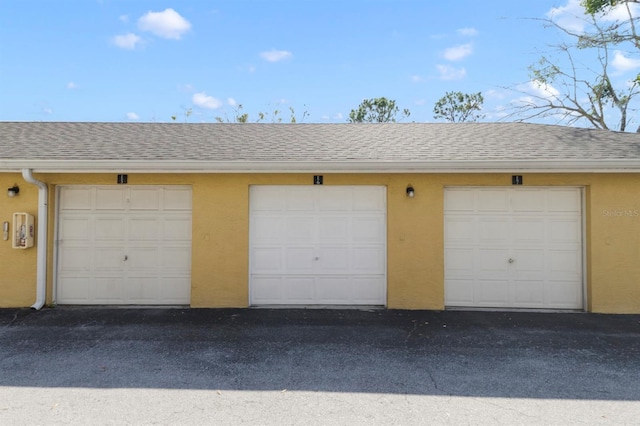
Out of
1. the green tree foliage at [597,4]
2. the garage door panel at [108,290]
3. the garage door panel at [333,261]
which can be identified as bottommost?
the garage door panel at [108,290]

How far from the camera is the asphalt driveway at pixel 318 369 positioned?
3375 mm

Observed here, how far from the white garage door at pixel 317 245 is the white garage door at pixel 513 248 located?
137 cm

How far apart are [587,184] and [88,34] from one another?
1843 cm

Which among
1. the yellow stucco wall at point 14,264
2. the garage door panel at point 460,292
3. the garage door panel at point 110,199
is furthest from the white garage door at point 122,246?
the garage door panel at point 460,292

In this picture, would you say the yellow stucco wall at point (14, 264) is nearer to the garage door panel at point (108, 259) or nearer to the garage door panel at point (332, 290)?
the garage door panel at point (108, 259)

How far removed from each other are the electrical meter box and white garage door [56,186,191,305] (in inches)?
18.3

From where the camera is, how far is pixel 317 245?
7.13 m

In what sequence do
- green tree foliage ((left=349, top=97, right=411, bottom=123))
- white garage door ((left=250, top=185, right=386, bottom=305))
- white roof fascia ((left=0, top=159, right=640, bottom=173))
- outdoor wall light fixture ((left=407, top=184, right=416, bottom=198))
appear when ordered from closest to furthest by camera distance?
white roof fascia ((left=0, top=159, right=640, bottom=173)), outdoor wall light fixture ((left=407, top=184, right=416, bottom=198)), white garage door ((left=250, top=185, right=386, bottom=305)), green tree foliage ((left=349, top=97, right=411, bottom=123))

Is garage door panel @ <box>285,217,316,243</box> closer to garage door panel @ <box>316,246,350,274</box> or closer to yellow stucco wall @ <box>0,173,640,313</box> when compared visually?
garage door panel @ <box>316,246,350,274</box>

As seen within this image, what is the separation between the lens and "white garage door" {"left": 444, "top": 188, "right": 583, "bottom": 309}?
6973mm

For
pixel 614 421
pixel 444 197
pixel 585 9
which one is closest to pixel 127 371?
pixel 614 421

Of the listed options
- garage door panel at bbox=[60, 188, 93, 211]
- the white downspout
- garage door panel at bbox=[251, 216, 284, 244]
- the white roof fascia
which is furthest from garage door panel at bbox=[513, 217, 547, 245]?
the white downspout

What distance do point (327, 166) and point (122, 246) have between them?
160 inches

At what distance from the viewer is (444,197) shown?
7043mm
